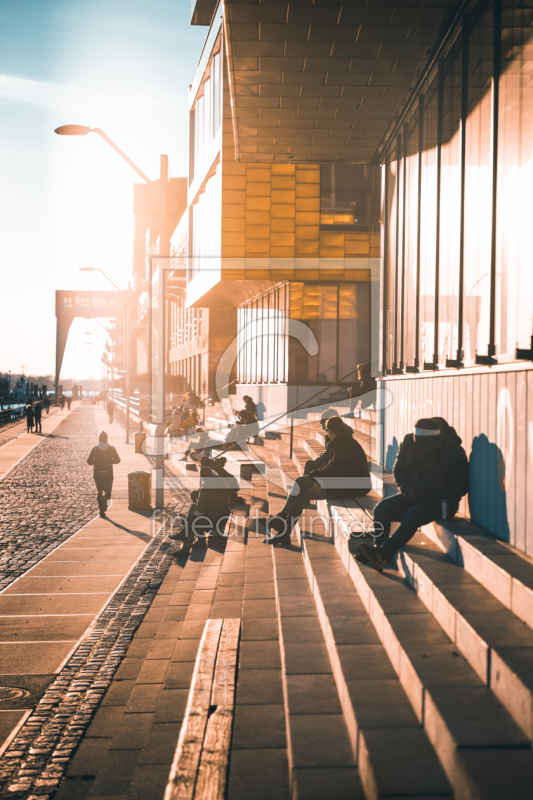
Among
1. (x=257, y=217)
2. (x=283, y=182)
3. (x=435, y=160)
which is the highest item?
(x=283, y=182)

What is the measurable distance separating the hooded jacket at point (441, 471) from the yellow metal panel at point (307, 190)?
18302mm

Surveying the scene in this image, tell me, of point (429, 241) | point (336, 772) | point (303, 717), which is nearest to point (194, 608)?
point (303, 717)

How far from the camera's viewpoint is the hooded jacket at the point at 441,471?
558cm

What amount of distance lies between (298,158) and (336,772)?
1067cm

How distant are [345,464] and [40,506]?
30.7 ft

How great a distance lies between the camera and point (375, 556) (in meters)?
5.40

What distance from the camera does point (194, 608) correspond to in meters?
6.84

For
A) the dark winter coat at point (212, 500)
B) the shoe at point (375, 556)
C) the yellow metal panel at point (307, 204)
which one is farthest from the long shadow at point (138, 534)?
the yellow metal panel at point (307, 204)

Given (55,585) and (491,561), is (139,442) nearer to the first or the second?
(55,585)

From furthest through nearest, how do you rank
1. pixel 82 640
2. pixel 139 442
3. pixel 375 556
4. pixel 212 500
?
pixel 139 442 < pixel 212 500 < pixel 82 640 < pixel 375 556

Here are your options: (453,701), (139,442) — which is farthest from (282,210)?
(453,701)

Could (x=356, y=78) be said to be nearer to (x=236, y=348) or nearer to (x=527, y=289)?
(x=527, y=289)

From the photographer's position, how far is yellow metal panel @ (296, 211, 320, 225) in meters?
22.4

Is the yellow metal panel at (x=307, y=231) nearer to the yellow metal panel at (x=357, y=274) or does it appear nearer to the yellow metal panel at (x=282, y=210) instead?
the yellow metal panel at (x=282, y=210)
